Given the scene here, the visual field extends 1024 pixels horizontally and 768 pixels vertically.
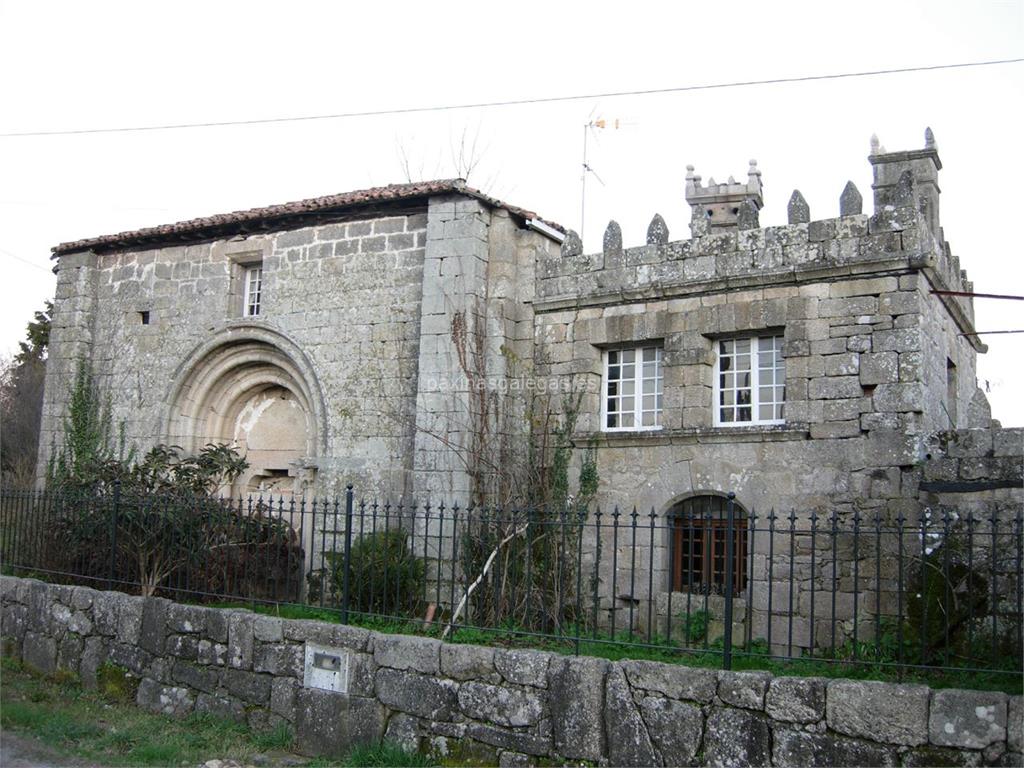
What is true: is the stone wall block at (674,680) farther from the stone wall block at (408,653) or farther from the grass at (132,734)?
the grass at (132,734)

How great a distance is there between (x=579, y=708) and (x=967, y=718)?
2.26m

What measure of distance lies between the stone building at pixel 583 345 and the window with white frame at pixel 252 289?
0.02 m

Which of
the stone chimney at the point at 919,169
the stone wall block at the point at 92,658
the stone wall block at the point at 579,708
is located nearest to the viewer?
the stone wall block at the point at 579,708

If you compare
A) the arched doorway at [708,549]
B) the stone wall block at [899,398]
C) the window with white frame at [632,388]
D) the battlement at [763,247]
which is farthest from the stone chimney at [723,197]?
the arched doorway at [708,549]

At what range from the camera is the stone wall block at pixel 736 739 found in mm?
5652

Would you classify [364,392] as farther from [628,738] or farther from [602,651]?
[628,738]

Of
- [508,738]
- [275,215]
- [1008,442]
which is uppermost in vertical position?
[275,215]

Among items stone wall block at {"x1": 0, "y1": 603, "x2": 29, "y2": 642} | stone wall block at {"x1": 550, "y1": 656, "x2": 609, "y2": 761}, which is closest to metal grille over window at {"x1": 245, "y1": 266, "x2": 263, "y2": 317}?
stone wall block at {"x1": 0, "y1": 603, "x2": 29, "y2": 642}

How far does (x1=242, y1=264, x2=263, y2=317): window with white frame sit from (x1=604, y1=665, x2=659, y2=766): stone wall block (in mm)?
8549

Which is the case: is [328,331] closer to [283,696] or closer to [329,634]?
[329,634]

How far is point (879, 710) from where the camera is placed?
537 centimetres

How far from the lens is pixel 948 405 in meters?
10.2

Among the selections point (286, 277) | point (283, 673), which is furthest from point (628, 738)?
point (286, 277)

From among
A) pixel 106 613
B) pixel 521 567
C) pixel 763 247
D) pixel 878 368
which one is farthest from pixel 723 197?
pixel 106 613
